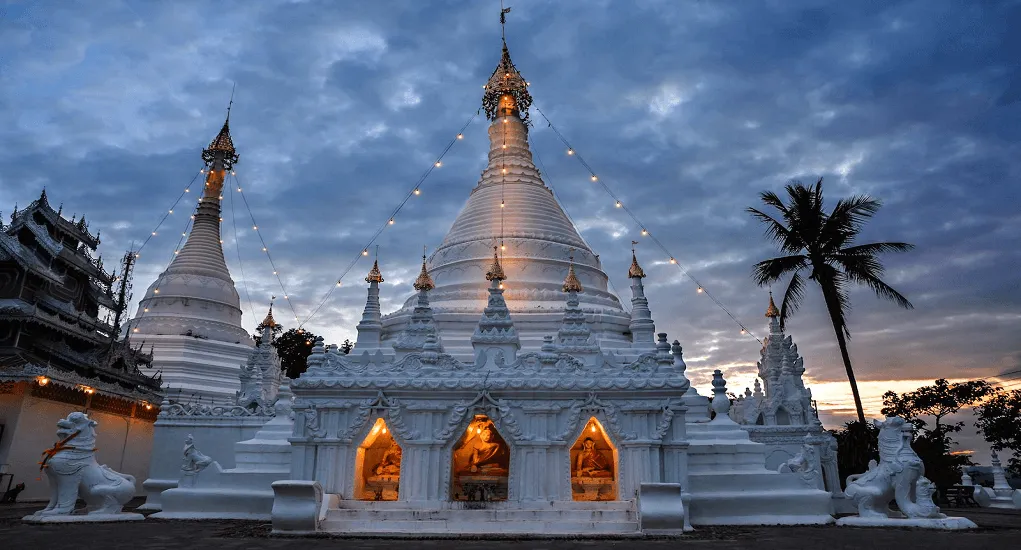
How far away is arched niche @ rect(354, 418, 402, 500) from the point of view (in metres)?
15.9

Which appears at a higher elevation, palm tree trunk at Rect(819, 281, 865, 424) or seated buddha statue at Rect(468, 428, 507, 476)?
palm tree trunk at Rect(819, 281, 865, 424)

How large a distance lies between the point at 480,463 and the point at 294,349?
3355 cm

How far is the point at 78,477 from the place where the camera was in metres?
14.8

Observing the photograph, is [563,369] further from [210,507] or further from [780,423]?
[780,423]

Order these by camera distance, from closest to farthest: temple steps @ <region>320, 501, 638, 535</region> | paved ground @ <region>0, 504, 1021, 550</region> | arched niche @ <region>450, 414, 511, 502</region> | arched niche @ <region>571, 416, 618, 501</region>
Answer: paved ground @ <region>0, 504, 1021, 550</region> < temple steps @ <region>320, 501, 638, 535</region> < arched niche @ <region>450, 414, 511, 502</region> < arched niche @ <region>571, 416, 618, 501</region>

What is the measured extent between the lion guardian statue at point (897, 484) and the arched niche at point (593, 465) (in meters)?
5.68

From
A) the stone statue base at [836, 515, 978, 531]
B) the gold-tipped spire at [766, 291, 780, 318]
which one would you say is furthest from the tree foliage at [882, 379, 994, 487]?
the stone statue base at [836, 515, 978, 531]

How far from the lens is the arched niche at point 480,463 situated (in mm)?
15820

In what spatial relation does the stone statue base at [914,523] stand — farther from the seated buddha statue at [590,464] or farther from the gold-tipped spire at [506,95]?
the gold-tipped spire at [506,95]

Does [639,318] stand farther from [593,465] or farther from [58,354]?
[58,354]

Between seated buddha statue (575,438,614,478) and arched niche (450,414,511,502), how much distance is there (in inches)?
73.3

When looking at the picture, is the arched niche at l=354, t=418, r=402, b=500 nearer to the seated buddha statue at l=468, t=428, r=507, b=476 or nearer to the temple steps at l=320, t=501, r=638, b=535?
the temple steps at l=320, t=501, r=638, b=535

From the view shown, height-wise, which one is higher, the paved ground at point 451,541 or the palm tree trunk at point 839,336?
the palm tree trunk at point 839,336

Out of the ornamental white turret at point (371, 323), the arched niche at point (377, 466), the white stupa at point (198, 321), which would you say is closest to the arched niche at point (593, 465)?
the arched niche at point (377, 466)
